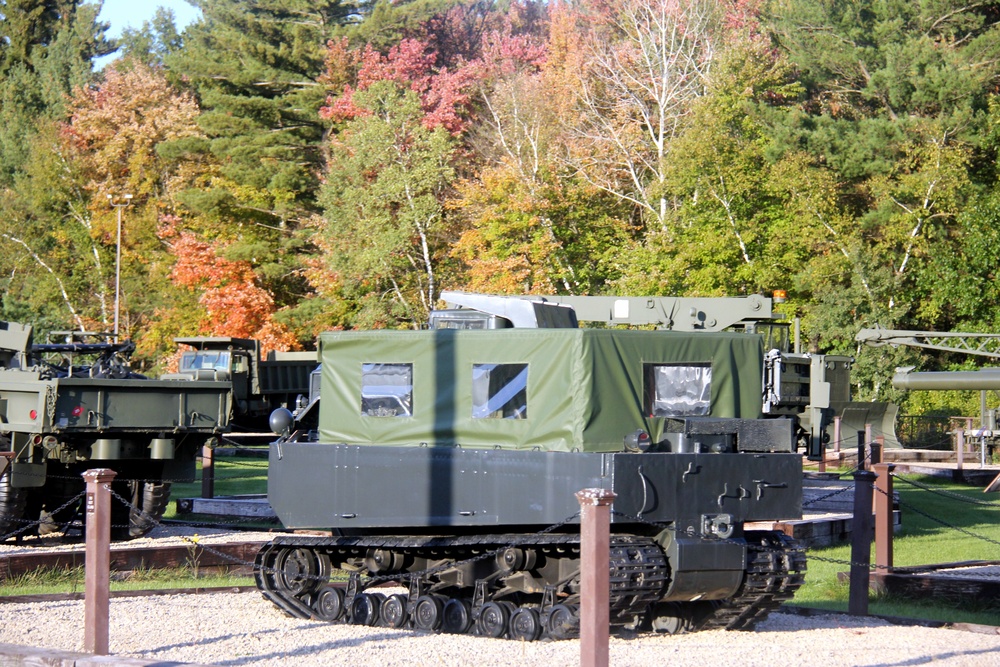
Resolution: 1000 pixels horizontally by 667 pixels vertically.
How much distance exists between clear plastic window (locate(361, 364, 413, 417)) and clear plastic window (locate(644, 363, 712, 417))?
6.59 feet

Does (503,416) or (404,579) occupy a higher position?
(503,416)

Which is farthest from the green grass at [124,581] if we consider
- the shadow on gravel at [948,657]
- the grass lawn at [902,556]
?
the shadow on gravel at [948,657]

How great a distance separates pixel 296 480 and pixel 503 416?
2210 millimetres

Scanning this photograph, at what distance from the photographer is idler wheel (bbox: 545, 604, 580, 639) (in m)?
9.94

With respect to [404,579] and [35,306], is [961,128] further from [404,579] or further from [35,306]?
[35,306]

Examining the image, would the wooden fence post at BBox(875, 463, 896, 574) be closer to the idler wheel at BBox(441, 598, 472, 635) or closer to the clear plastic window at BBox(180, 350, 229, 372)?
the idler wheel at BBox(441, 598, 472, 635)

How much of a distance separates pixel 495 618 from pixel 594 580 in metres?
3.11

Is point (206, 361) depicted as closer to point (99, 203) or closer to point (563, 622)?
point (99, 203)

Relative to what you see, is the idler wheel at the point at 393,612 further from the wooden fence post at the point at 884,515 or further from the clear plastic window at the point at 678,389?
the wooden fence post at the point at 884,515

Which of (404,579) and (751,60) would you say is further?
(751,60)

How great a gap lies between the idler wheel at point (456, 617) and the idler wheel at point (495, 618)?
0.52ft

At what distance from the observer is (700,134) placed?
35.6 meters

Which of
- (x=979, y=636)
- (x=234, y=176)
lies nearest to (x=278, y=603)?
(x=979, y=636)

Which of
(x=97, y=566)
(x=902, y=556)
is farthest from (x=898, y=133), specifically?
(x=97, y=566)
